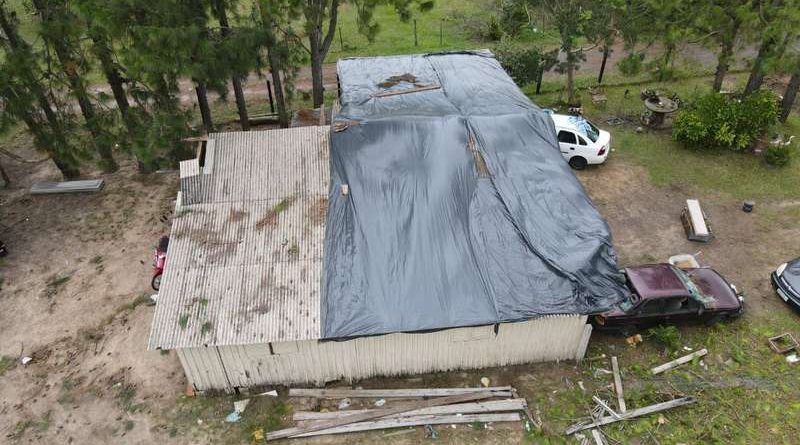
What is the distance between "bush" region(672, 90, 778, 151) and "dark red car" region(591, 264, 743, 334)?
7.25 metres

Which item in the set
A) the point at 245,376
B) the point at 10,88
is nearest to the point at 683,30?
the point at 245,376

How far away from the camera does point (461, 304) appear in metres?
9.07

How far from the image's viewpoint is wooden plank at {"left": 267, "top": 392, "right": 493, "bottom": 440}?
9.17m

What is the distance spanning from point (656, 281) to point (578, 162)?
6127mm

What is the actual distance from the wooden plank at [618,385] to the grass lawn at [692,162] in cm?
764

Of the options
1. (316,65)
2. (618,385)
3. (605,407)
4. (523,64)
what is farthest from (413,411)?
(523,64)

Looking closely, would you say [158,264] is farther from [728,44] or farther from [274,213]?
[728,44]

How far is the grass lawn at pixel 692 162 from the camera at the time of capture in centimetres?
1540

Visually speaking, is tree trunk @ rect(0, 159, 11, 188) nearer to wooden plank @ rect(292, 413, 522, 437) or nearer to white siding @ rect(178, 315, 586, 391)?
white siding @ rect(178, 315, 586, 391)

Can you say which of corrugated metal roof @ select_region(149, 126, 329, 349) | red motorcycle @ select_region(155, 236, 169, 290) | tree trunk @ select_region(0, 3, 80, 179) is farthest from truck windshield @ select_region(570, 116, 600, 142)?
tree trunk @ select_region(0, 3, 80, 179)

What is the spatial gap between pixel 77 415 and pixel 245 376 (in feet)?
10.6

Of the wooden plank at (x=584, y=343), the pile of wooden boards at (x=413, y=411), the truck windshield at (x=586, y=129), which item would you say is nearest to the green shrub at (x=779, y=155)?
the truck windshield at (x=586, y=129)

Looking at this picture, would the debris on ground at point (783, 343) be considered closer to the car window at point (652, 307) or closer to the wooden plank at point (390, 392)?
the car window at point (652, 307)

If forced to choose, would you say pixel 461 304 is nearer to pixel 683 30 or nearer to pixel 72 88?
pixel 72 88
